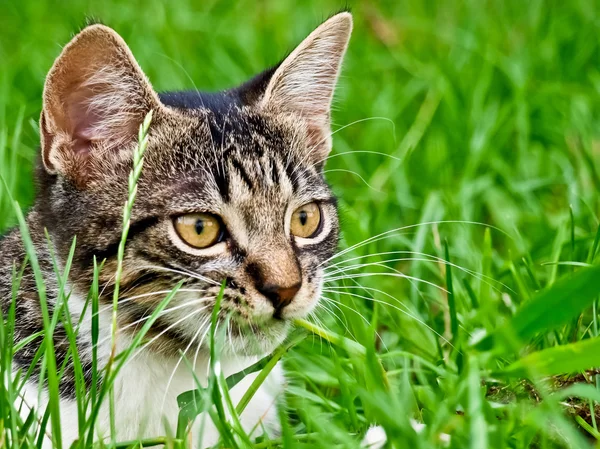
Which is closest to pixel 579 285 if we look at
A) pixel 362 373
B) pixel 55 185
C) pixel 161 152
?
pixel 362 373

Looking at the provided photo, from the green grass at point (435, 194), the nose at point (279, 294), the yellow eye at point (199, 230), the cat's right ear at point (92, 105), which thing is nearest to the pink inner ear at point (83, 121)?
the cat's right ear at point (92, 105)

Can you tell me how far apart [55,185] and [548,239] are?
193 centimetres

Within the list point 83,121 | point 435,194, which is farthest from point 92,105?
point 435,194

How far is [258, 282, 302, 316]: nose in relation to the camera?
2348 millimetres

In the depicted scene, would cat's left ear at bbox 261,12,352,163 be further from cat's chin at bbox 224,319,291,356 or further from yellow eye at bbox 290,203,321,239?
cat's chin at bbox 224,319,291,356

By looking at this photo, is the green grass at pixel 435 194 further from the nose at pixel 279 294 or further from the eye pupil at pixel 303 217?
the eye pupil at pixel 303 217

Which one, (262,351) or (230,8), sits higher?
(230,8)

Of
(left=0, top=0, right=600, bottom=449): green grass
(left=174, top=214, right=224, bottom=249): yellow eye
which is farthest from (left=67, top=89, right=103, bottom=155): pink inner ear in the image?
(left=0, top=0, right=600, bottom=449): green grass

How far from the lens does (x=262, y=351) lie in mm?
2471

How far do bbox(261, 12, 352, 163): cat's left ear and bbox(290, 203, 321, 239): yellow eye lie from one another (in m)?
0.29

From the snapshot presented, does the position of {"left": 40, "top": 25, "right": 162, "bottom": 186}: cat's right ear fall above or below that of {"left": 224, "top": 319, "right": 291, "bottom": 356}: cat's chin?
above

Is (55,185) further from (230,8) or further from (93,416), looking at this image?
(230,8)

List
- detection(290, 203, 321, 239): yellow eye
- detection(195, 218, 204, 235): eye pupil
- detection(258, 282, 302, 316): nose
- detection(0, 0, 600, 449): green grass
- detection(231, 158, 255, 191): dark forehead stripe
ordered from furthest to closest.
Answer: detection(290, 203, 321, 239): yellow eye → detection(231, 158, 255, 191): dark forehead stripe → detection(195, 218, 204, 235): eye pupil → detection(258, 282, 302, 316): nose → detection(0, 0, 600, 449): green grass

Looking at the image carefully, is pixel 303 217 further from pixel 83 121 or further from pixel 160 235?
pixel 83 121
